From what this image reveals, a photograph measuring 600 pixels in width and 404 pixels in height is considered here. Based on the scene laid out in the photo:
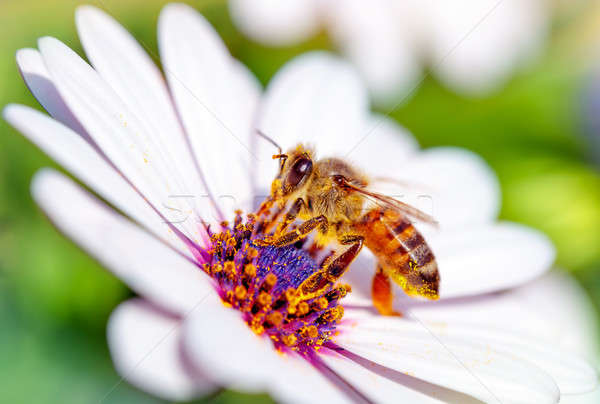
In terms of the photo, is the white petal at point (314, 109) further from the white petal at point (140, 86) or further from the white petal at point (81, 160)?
the white petal at point (81, 160)

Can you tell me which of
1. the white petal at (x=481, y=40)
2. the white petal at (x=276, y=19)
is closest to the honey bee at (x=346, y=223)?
the white petal at (x=276, y=19)

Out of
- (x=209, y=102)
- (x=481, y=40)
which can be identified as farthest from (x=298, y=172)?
(x=481, y=40)

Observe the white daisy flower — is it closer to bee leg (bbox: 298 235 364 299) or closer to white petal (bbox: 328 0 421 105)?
white petal (bbox: 328 0 421 105)

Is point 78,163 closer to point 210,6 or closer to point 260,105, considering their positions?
point 260,105

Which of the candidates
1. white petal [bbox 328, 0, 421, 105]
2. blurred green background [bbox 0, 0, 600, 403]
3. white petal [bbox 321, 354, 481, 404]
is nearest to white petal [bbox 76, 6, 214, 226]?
blurred green background [bbox 0, 0, 600, 403]

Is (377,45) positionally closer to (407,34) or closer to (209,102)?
(407,34)
